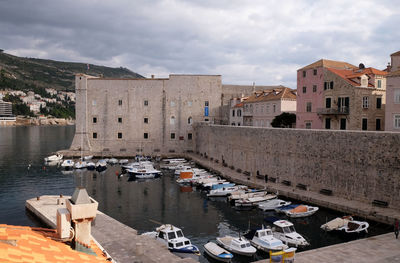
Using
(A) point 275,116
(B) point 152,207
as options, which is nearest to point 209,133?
(A) point 275,116

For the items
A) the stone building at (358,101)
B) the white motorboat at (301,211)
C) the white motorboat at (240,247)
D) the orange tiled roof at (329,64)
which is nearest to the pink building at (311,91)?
the orange tiled roof at (329,64)

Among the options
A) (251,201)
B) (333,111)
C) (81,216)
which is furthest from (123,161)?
(81,216)

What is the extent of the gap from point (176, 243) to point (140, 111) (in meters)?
37.2

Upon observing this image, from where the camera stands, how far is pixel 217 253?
15734mm

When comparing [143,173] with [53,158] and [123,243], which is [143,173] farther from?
[123,243]

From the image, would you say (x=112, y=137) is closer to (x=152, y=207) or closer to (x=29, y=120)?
(x=152, y=207)

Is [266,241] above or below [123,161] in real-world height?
below

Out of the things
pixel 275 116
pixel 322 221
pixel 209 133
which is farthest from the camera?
pixel 209 133

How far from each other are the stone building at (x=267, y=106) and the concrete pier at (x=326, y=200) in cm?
1059

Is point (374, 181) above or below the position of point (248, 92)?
below

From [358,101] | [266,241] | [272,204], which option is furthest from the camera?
[358,101]

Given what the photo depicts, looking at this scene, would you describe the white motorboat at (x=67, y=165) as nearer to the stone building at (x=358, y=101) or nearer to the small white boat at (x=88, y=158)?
the small white boat at (x=88, y=158)

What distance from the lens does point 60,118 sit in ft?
614

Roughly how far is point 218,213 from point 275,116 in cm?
2068
